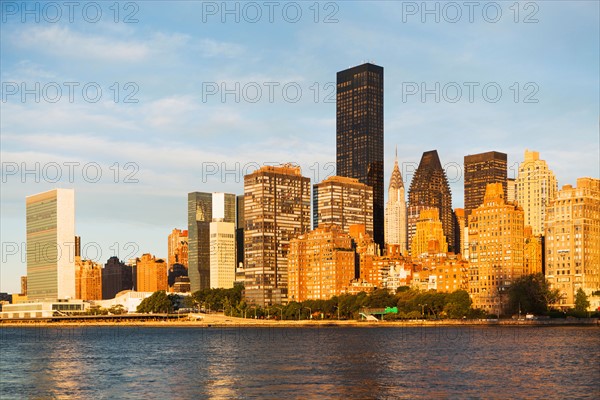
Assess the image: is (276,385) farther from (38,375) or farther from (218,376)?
(38,375)

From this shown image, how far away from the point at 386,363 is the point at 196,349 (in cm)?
5491

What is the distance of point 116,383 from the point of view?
106m

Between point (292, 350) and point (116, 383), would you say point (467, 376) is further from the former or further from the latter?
point (292, 350)

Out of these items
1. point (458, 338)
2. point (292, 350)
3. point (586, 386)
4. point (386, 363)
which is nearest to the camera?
point (586, 386)

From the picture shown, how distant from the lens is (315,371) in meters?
117

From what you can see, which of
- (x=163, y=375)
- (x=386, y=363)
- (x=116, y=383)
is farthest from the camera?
(x=386, y=363)

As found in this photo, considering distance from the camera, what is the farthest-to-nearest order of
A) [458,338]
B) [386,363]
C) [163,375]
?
[458,338]
[386,363]
[163,375]

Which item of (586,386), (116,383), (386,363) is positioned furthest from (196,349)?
(586,386)

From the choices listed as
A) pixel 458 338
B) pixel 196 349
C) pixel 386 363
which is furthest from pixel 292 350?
pixel 458 338

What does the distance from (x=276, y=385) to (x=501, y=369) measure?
34.8 metres

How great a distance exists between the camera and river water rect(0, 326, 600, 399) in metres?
94.9

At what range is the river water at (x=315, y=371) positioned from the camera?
311ft

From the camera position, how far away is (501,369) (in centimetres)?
11900

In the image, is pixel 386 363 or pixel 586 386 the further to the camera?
pixel 386 363
